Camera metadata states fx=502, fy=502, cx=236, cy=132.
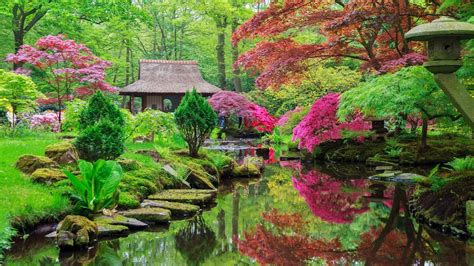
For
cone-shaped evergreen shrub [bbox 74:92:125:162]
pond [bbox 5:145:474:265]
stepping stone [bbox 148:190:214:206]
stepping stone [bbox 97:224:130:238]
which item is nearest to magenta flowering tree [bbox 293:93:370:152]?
pond [bbox 5:145:474:265]

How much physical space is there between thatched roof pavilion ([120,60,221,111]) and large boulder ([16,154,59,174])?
1901 cm

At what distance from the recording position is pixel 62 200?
22.0 ft

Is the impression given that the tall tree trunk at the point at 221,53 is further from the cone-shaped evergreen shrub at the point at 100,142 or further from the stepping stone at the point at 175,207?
the stepping stone at the point at 175,207

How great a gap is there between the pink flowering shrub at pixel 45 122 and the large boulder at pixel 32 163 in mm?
8228

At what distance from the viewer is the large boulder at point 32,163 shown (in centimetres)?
800

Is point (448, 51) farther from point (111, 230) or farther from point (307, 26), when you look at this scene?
point (307, 26)

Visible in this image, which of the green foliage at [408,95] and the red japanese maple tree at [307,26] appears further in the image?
the red japanese maple tree at [307,26]

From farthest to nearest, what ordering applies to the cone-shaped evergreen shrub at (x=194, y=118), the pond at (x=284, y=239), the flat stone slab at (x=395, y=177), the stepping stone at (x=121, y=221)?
1. the cone-shaped evergreen shrub at (x=194, y=118)
2. the flat stone slab at (x=395, y=177)
3. the stepping stone at (x=121, y=221)
4. the pond at (x=284, y=239)

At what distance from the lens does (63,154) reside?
8523 millimetres

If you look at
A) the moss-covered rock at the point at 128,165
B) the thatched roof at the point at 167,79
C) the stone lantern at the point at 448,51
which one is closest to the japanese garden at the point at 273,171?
the stone lantern at the point at 448,51

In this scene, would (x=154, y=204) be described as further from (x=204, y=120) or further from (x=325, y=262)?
(x=204, y=120)

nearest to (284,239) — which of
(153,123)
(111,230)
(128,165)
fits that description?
(111,230)

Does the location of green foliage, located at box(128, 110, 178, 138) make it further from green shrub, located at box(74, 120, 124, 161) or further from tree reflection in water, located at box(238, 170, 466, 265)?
tree reflection in water, located at box(238, 170, 466, 265)

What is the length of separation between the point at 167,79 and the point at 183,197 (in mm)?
20691
